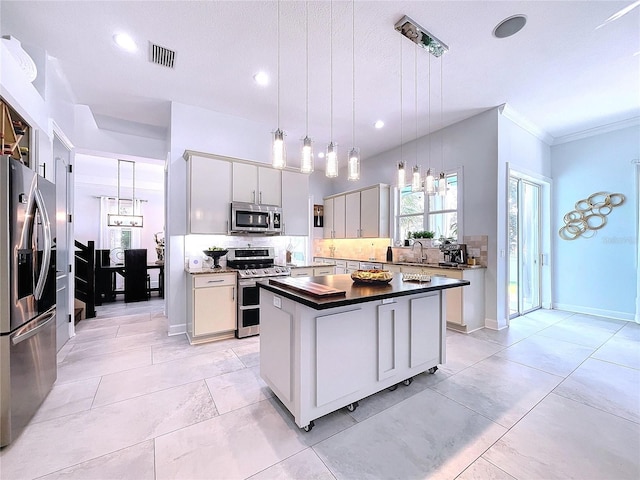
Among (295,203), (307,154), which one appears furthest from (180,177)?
(307,154)

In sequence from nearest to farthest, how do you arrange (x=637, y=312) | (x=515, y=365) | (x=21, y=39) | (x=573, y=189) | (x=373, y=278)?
1. (x=373, y=278)
2. (x=21, y=39)
3. (x=515, y=365)
4. (x=637, y=312)
5. (x=573, y=189)

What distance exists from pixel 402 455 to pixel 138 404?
2002mm

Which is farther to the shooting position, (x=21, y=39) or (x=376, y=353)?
(x=21, y=39)

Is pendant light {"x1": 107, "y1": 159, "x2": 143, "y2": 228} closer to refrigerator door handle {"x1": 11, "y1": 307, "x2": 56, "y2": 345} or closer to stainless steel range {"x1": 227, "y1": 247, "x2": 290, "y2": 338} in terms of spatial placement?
stainless steel range {"x1": 227, "y1": 247, "x2": 290, "y2": 338}

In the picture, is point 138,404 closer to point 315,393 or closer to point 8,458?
point 8,458

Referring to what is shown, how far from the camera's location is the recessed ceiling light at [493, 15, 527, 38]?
2.32 meters

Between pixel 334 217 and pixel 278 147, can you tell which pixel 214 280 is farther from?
pixel 334 217

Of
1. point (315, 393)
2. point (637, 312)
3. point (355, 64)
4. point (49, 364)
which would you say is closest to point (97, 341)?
point (49, 364)

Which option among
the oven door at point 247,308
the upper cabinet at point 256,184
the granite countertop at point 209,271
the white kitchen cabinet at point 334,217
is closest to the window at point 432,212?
the white kitchen cabinet at point 334,217

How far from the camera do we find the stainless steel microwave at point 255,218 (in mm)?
3820

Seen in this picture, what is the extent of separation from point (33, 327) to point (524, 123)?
6369 mm

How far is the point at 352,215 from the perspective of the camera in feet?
20.3

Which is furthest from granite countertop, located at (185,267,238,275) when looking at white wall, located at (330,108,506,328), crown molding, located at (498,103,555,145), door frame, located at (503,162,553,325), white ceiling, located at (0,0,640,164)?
door frame, located at (503,162,553,325)

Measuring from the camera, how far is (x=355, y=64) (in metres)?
2.92
